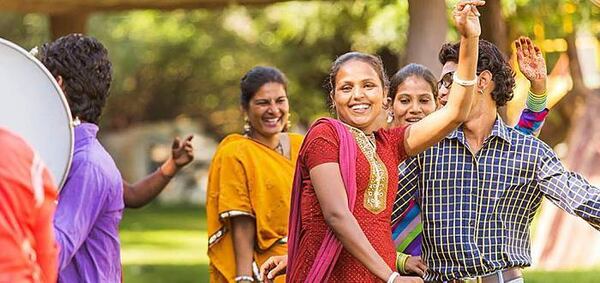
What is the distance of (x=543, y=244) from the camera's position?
1628 cm

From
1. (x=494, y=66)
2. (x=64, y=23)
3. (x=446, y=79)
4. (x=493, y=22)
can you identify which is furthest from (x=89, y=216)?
(x=64, y=23)

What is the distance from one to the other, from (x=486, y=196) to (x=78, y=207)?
142cm

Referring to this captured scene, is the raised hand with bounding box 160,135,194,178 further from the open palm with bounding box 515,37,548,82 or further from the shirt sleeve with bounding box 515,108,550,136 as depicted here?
the open palm with bounding box 515,37,548,82

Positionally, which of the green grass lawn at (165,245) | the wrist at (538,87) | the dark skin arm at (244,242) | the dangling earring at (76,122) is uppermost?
the wrist at (538,87)

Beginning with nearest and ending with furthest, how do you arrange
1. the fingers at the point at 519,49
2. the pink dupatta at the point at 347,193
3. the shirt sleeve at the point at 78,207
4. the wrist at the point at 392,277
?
the shirt sleeve at the point at 78,207 < the wrist at the point at 392,277 < the pink dupatta at the point at 347,193 < the fingers at the point at 519,49

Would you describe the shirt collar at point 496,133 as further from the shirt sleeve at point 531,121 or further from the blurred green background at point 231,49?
the blurred green background at point 231,49

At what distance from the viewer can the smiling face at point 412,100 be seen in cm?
585

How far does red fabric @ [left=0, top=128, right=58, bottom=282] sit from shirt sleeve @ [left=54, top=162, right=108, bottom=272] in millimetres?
945

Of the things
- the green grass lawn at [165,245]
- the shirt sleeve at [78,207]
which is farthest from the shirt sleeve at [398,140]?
the green grass lawn at [165,245]

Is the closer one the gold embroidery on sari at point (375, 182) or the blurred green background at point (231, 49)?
the gold embroidery on sari at point (375, 182)

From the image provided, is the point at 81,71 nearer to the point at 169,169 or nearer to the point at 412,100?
the point at 412,100

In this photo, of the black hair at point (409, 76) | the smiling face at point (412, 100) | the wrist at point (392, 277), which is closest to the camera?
the wrist at point (392, 277)

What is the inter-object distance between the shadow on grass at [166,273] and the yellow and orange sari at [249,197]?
783 centimetres

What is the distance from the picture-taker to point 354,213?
4637mm
